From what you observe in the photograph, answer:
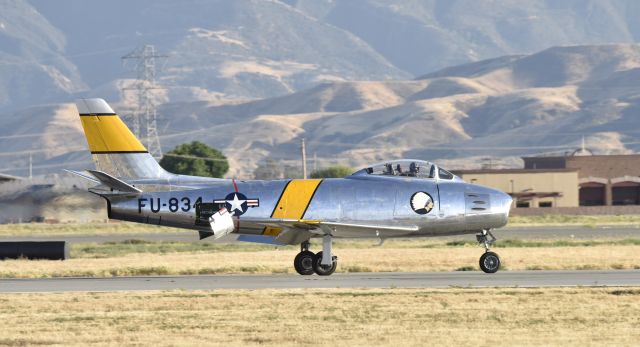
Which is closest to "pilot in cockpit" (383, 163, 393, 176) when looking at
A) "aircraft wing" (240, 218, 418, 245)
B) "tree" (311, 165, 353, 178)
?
"aircraft wing" (240, 218, 418, 245)

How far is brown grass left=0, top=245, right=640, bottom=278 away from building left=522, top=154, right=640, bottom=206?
3155 inches

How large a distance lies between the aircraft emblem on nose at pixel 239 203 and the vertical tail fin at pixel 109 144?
2.30m

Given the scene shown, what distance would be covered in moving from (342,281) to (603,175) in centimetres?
10705

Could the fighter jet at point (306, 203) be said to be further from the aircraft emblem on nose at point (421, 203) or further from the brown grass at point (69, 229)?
the brown grass at point (69, 229)

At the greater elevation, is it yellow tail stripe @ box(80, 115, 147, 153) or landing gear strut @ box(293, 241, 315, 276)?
yellow tail stripe @ box(80, 115, 147, 153)

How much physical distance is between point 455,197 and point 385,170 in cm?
190

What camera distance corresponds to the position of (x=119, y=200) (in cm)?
3328

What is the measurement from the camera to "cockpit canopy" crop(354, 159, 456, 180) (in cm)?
3359

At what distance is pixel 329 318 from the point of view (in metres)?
24.2

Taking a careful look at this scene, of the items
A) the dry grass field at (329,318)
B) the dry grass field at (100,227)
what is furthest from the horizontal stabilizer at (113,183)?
the dry grass field at (100,227)

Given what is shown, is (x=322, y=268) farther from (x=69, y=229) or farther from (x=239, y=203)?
(x=69, y=229)

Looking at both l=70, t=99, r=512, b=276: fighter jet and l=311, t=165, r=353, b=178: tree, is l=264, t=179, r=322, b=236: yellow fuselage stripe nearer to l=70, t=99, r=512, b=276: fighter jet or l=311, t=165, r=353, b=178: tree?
l=70, t=99, r=512, b=276: fighter jet

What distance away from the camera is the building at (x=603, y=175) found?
126 m

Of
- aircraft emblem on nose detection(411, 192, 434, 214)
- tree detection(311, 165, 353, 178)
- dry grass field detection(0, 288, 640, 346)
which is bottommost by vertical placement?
dry grass field detection(0, 288, 640, 346)
